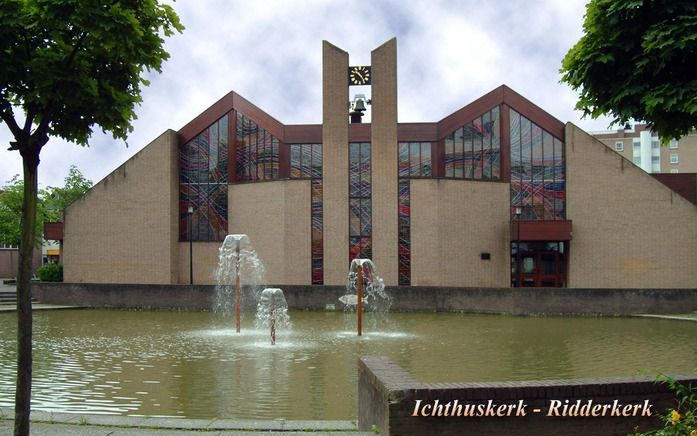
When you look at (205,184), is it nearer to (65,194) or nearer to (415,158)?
(415,158)

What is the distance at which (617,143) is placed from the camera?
11362 cm

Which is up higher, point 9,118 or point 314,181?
point 314,181

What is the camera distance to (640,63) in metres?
11.1

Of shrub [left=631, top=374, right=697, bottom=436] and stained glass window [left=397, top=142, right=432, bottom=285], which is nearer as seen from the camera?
shrub [left=631, top=374, right=697, bottom=436]

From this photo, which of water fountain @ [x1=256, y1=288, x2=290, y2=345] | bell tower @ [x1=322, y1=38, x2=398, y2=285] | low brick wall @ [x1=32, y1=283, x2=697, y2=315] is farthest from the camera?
bell tower @ [x1=322, y1=38, x2=398, y2=285]

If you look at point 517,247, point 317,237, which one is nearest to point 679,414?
point 317,237

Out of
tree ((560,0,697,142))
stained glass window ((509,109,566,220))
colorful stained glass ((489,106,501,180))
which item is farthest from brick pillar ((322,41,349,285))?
tree ((560,0,697,142))

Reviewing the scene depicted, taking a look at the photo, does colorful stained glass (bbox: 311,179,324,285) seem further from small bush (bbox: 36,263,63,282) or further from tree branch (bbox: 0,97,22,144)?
tree branch (bbox: 0,97,22,144)

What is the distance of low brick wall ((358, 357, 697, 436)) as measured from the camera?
7.11 meters

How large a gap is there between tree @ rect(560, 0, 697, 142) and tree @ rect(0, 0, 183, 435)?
719cm

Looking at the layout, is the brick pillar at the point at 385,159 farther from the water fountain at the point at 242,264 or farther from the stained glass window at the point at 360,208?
the water fountain at the point at 242,264

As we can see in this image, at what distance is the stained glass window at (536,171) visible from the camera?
40.6 meters

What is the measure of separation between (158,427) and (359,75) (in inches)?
1311

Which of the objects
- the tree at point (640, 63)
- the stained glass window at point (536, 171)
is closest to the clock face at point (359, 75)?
the stained glass window at point (536, 171)
